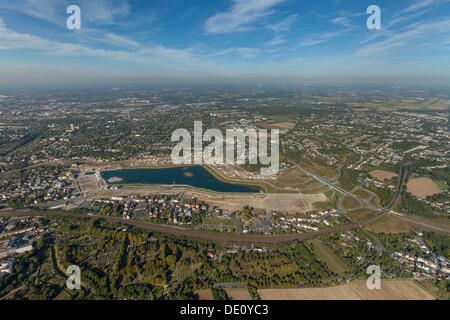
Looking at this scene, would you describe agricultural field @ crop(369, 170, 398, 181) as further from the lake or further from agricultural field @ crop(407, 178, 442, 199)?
the lake

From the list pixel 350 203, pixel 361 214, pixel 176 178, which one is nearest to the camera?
pixel 361 214

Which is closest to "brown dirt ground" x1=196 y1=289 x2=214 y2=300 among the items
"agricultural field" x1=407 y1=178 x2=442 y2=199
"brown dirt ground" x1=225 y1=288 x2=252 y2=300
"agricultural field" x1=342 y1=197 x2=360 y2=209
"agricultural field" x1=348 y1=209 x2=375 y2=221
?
"brown dirt ground" x1=225 y1=288 x2=252 y2=300

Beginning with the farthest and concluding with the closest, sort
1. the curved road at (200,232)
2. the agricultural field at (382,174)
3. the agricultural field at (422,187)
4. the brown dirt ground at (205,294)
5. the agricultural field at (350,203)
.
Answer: the agricultural field at (382,174), the agricultural field at (422,187), the agricultural field at (350,203), the curved road at (200,232), the brown dirt ground at (205,294)

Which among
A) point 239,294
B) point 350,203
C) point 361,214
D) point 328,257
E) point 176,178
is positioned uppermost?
point 176,178

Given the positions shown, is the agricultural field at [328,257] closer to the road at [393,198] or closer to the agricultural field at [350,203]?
the agricultural field at [350,203]

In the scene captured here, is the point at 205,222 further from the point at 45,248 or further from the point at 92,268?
the point at 45,248

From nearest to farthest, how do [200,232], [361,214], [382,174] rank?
[200,232], [361,214], [382,174]

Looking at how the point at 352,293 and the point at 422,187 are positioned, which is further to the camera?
the point at 422,187

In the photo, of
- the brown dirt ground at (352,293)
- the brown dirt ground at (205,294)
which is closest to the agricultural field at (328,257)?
the brown dirt ground at (352,293)

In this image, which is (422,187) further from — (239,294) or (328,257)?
(239,294)

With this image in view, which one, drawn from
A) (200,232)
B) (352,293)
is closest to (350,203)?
(352,293)
